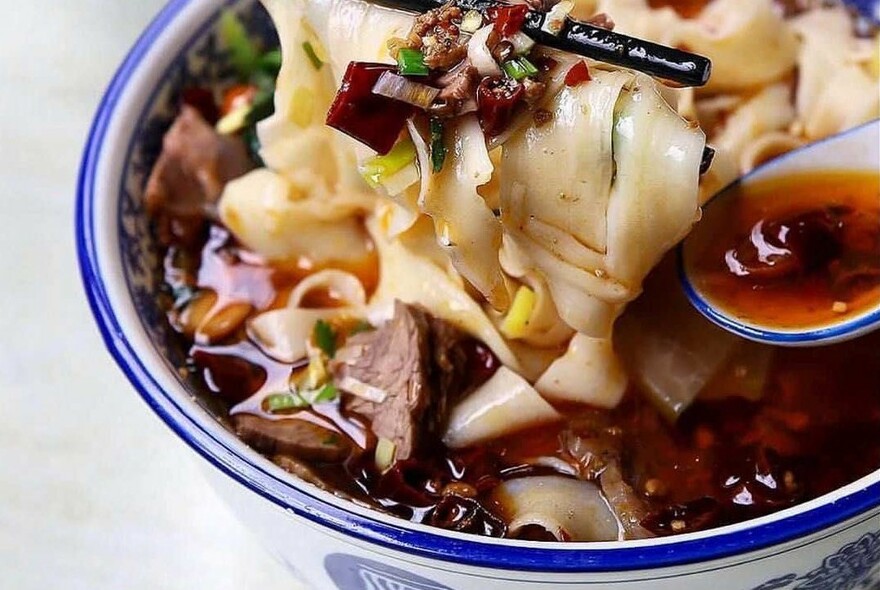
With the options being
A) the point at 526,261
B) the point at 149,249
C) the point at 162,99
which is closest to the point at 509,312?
the point at 526,261

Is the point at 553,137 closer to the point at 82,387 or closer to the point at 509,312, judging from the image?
the point at 509,312

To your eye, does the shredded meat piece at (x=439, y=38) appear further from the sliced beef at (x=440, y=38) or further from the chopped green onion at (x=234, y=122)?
the chopped green onion at (x=234, y=122)

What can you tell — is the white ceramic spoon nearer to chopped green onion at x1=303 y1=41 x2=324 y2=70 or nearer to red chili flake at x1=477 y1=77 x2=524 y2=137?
red chili flake at x1=477 y1=77 x2=524 y2=137

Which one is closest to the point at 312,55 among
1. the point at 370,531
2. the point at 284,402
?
the point at 284,402

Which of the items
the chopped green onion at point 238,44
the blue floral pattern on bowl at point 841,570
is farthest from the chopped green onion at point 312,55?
the blue floral pattern on bowl at point 841,570

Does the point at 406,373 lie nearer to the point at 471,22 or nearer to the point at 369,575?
the point at 369,575
